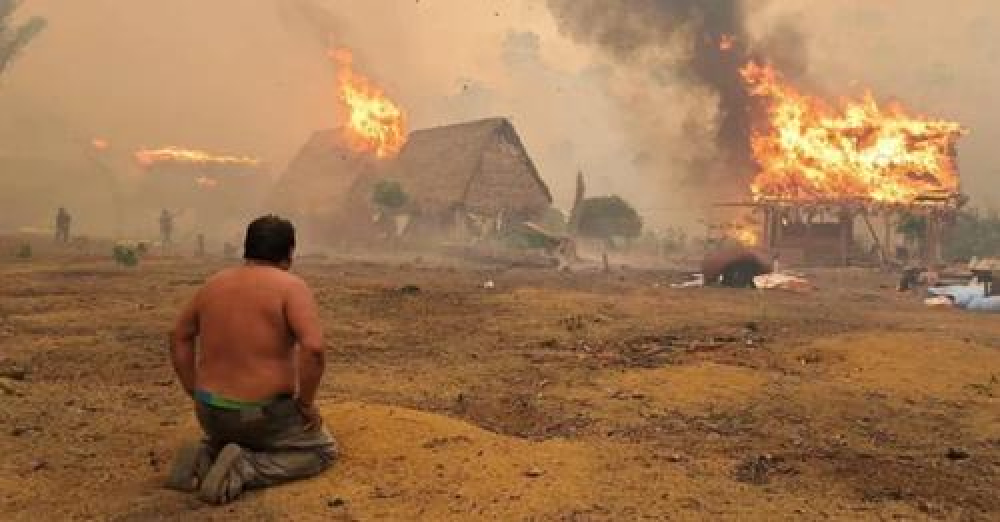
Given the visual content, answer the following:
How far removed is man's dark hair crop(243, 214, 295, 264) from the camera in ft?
13.4

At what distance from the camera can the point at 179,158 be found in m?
51.8

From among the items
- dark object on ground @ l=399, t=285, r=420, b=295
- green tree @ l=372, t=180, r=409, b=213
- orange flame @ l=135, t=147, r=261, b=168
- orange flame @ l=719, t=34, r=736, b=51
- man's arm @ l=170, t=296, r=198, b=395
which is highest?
orange flame @ l=719, t=34, r=736, b=51

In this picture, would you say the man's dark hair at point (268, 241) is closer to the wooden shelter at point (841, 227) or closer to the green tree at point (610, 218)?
the wooden shelter at point (841, 227)

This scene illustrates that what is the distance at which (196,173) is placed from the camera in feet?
171

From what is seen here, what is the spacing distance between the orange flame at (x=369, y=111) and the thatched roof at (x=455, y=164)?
202cm

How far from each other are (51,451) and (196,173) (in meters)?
51.3

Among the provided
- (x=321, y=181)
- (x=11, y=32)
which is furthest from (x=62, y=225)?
(x=321, y=181)

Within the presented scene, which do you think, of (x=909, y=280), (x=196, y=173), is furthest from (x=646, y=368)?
(x=196, y=173)

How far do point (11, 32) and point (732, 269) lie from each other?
34964mm

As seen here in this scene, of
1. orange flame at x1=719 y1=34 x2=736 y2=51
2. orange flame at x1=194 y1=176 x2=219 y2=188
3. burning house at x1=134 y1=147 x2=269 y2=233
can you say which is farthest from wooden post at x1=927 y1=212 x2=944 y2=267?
orange flame at x1=194 y1=176 x2=219 y2=188

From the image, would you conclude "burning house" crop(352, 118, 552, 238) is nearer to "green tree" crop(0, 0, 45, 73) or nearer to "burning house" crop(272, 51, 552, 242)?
"burning house" crop(272, 51, 552, 242)

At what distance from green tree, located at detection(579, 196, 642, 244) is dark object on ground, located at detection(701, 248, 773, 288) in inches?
778

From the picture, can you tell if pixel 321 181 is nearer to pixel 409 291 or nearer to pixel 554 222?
pixel 554 222

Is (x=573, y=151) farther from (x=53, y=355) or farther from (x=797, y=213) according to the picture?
(x=53, y=355)
